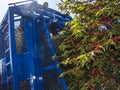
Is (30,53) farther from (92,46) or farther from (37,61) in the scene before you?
(92,46)

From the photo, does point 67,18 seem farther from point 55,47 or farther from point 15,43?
point 15,43

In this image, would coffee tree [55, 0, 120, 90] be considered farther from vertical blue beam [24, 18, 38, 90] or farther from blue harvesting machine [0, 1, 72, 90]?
vertical blue beam [24, 18, 38, 90]

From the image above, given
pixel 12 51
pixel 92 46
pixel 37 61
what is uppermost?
pixel 92 46

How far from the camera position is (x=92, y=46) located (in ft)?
24.0

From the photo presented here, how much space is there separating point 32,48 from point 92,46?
213 centimetres

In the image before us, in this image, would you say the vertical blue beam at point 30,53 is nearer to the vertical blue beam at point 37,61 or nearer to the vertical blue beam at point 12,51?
the vertical blue beam at point 37,61

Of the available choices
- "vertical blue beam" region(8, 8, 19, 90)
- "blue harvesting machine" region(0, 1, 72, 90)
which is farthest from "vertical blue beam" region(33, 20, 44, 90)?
"vertical blue beam" region(8, 8, 19, 90)

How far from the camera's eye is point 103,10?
745 centimetres

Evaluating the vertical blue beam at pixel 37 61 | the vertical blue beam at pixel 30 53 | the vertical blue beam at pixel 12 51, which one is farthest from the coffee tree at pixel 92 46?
the vertical blue beam at pixel 12 51

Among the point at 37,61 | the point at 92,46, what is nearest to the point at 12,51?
the point at 37,61

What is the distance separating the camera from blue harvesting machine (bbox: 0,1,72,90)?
7.89m

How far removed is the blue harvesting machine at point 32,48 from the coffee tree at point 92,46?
45cm

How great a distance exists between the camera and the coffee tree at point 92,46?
6.96 m

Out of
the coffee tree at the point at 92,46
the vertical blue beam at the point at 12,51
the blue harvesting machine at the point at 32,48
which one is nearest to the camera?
the coffee tree at the point at 92,46
